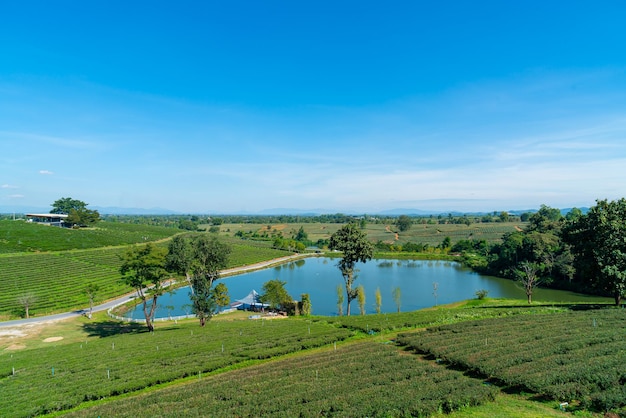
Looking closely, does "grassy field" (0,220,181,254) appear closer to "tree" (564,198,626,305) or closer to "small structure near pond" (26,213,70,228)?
"small structure near pond" (26,213,70,228)

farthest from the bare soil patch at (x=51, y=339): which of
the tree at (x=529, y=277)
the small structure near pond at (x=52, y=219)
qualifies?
the small structure near pond at (x=52, y=219)

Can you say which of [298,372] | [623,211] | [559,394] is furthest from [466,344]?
[623,211]

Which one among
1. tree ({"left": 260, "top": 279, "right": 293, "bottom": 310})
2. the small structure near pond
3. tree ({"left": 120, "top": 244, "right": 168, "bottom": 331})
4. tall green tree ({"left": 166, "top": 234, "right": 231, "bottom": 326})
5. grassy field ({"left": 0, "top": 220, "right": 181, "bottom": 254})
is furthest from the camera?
the small structure near pond

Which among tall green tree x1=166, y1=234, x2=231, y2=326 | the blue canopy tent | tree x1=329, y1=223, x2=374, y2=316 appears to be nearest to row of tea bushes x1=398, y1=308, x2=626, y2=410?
tree x1=329, y1=223, x2=374, y2=316

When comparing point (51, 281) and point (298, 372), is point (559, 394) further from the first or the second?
point (51, 281)

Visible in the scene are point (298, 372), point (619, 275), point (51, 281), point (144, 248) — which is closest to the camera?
point (298, 372)
